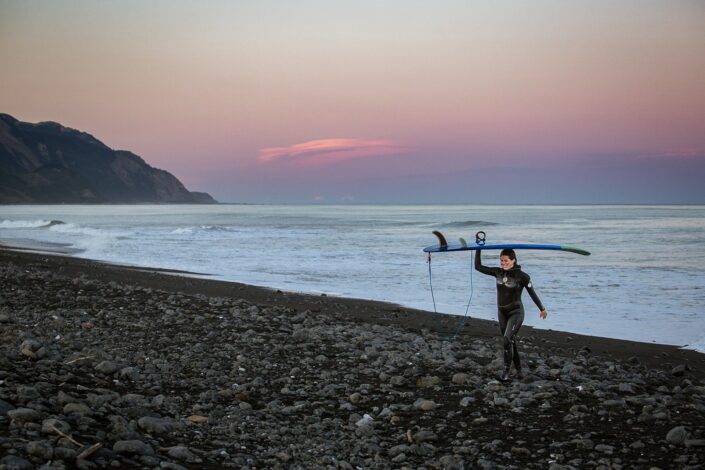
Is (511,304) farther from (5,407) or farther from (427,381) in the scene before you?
(5,407)

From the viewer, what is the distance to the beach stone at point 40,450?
439 centimetres

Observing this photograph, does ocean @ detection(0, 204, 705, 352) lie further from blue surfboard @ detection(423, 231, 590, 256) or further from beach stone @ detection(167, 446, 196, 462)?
beach stone @ detection(167, 446, 196, 462)

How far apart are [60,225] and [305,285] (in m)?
52.4

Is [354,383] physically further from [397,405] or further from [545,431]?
[545,431]

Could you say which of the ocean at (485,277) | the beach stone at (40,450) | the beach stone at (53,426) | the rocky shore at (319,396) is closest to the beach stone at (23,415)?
the rocky shore at (319,396)

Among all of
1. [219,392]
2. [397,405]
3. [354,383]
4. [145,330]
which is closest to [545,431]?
[397,405]

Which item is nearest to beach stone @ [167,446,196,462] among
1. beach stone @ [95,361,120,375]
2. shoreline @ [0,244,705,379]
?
beach stone @ [95,361,120,375]

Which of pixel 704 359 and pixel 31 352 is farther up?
pixel 31 352

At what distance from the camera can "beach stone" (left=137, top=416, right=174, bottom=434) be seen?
5633mm

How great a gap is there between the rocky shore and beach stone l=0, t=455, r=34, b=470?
0.5 inches

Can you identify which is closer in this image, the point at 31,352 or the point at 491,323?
the point at 31,352

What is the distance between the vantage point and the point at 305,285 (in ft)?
66.5

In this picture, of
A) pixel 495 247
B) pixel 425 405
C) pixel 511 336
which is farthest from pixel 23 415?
pixel 495 247

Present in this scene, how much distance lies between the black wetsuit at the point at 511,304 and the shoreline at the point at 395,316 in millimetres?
3028
